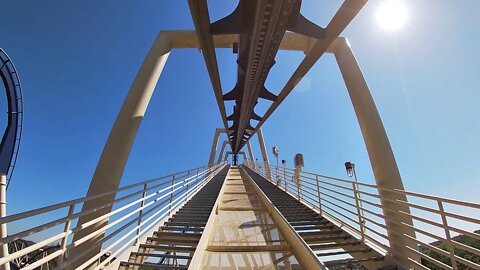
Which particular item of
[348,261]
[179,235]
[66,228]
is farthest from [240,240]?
[66,228]

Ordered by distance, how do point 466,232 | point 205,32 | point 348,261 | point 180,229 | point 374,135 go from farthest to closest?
1. point 374,135
2. point 180,229
3. point 205,32
4. point 348,261
5. point 466,232

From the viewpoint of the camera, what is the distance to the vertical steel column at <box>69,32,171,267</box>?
574 cm

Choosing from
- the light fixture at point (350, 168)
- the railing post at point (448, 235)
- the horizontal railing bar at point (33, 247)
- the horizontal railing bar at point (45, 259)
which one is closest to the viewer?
the horizontal railing bar at point (33, 247)

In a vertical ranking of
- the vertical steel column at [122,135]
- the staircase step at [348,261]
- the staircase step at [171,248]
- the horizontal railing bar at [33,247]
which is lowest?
the staircase step at [348,261]

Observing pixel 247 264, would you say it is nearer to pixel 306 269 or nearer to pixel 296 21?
pixel 306 269

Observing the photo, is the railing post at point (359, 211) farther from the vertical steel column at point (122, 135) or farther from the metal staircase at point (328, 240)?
the vertical steel column at point (122, 135)

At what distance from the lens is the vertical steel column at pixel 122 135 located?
574 cm

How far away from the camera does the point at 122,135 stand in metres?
6.60

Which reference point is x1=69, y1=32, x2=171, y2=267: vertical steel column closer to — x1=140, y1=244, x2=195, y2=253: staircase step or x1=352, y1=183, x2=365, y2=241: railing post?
x1=140, y1=244, x2=195, y2=253: staircase step

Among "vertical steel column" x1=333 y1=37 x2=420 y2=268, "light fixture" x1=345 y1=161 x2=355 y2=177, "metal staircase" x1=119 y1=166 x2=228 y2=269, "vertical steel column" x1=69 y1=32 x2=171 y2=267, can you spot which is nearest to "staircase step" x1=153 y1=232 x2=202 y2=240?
"metal staircase" x1=119 y1=166 x2=228 y2=269

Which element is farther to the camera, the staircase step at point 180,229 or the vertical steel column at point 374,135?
the vertical steel column at point 374,135

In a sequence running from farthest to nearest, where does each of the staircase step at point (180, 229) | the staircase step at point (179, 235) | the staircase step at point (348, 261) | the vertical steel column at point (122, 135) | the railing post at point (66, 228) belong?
1. the vertical steel column at point (122, 135)
2. the staircase step at point (180, 229)
3. the staircase step at point (179, 235)
4. the staircase step at point (348, 261)
5. the railing post at point (66, 228)

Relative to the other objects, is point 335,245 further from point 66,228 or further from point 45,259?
point 45,259

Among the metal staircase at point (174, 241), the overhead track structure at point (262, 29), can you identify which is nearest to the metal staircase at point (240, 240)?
the metal staircase at point (174, 241)
